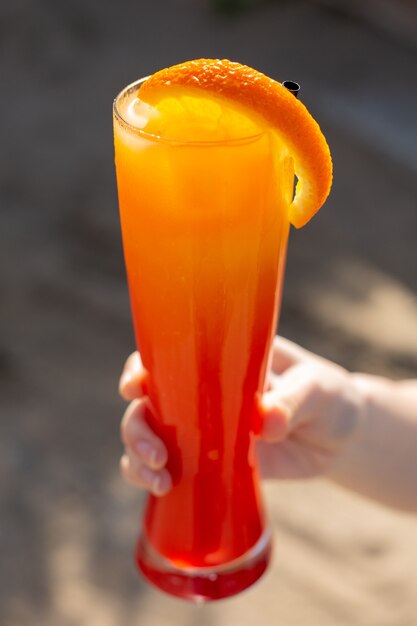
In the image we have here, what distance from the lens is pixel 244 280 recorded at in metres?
0.97

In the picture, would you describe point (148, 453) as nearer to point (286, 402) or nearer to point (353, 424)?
point (286, 402)

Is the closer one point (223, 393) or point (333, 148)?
point (223, 393)

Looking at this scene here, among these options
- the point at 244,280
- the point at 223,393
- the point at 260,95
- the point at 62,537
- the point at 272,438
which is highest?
the point at 260,95

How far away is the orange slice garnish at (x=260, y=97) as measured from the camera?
825mm

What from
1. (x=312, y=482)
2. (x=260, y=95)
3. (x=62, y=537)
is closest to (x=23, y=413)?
(x=62, y=537)

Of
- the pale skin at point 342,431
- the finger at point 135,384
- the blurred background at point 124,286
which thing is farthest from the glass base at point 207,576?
the blurred background at point 124,286

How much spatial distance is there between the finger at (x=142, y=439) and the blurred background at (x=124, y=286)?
2.25 ft

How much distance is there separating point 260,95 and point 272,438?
1.54 ft

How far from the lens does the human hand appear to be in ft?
3.74

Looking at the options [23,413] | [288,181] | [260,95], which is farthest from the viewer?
[23,413]

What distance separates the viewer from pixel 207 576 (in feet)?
3.97

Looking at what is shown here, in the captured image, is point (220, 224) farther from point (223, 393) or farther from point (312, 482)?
point (312, 482)

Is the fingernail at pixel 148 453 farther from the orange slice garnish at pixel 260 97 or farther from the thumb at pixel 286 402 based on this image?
the orange slice garnish at pixel 260 97

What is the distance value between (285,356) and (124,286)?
1.24m
